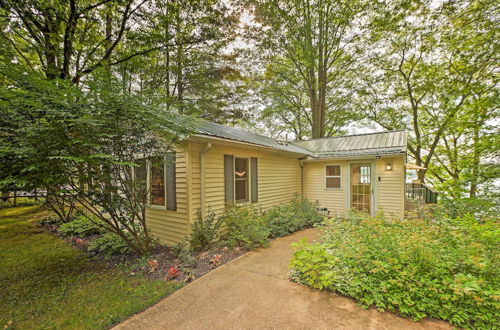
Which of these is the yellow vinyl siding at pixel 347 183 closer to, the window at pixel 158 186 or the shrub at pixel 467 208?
the shrub at pixel 467 208

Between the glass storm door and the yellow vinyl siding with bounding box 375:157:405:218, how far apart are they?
0.33m

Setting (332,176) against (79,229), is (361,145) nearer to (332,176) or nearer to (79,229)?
(332,176)

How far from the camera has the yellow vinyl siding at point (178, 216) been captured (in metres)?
4.43

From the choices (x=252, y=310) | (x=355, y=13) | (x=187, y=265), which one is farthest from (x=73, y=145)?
(x=355, y=13)

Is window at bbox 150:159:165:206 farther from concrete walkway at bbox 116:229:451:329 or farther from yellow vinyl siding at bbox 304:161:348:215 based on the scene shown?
yellow vinyl siding at bbox 304:161:348:215

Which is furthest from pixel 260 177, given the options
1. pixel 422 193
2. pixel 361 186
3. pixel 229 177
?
pixel 422 193

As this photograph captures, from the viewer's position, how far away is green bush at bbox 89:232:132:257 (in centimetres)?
448

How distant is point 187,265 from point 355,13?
42.3ft

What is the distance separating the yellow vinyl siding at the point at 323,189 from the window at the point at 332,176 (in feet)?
0.44

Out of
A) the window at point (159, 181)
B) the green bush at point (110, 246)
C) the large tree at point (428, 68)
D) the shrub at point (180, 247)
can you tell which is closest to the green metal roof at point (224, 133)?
the window at point (159, 181)

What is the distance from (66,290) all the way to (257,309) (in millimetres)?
3143

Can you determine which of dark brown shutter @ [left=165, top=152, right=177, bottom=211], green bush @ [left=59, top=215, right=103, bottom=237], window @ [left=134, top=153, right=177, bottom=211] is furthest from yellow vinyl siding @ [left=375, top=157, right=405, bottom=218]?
green bush @ [left=59, top=215, right=103, bottom=237]

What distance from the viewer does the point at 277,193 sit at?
7.32 m

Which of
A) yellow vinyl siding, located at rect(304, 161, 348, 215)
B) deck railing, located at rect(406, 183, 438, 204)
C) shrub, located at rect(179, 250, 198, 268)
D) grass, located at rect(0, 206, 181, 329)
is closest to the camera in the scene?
grass, located at rect(0, 206, 181, 329)
